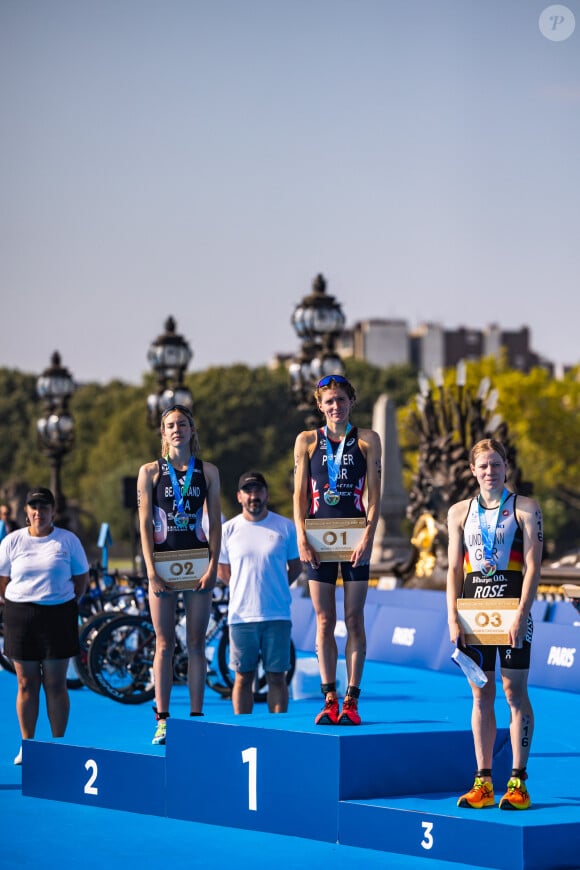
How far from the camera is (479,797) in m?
7.27

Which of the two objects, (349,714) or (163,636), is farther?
(163,636)

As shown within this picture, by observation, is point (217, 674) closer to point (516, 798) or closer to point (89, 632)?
point (89, 632)

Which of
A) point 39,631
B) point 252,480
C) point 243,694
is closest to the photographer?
point 39,631

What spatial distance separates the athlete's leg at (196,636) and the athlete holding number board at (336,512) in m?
0.97

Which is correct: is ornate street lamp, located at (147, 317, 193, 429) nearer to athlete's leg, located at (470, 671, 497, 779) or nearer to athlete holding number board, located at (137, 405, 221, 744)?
athlete holding number board, located at (137, 405, 221, 744)

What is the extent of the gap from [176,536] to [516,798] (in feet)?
9.39

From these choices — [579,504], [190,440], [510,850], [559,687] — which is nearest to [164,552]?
[190,440]

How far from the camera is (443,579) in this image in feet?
74.4

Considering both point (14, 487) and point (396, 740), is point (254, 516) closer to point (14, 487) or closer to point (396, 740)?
point (396, 740)

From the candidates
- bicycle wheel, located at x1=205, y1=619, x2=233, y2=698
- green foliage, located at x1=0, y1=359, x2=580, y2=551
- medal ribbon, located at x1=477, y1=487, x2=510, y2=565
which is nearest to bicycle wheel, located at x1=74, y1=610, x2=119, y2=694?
bicycle wheel, located at x1=205, y1=619, x2=233, y2=698

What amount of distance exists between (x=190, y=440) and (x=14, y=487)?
44.1ft

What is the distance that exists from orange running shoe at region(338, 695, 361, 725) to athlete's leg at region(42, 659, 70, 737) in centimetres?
230

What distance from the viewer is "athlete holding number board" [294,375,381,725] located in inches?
332

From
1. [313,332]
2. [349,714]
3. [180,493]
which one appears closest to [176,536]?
[180,493]
